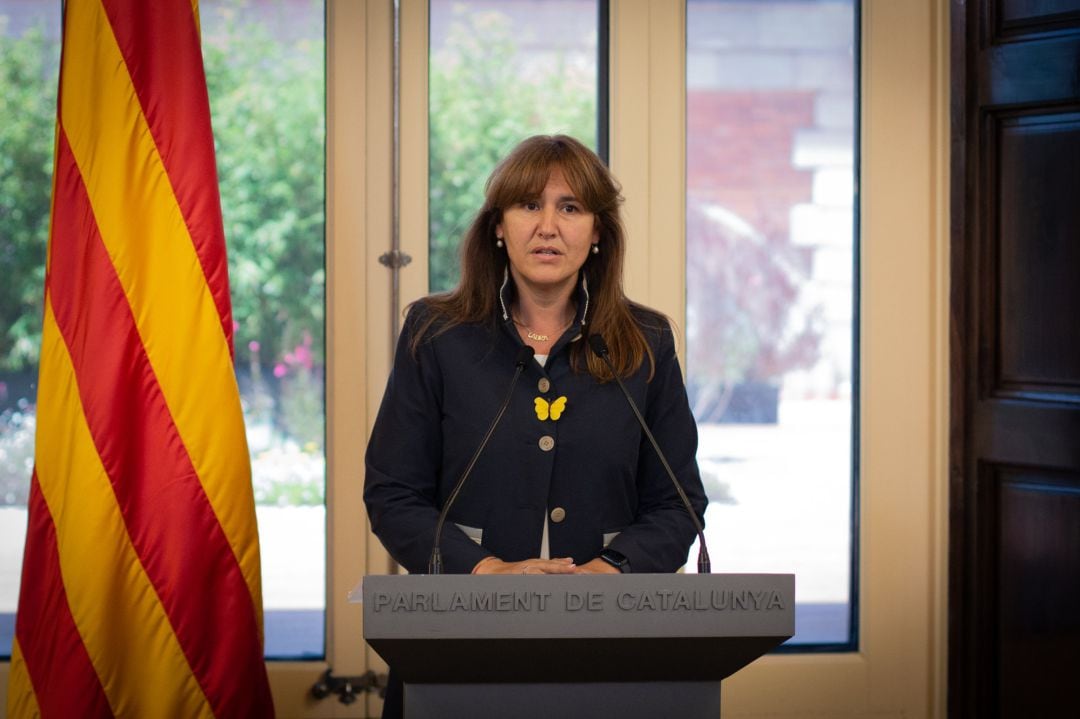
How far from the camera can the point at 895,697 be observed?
302 centimetres

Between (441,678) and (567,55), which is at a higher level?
(567,55)

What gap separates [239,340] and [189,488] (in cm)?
67

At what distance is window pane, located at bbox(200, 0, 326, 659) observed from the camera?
2.89m

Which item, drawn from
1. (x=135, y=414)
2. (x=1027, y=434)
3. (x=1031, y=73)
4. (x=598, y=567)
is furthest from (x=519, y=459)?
(x=1031, y=73)

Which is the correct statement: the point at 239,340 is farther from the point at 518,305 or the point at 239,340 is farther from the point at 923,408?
the point at 923,408

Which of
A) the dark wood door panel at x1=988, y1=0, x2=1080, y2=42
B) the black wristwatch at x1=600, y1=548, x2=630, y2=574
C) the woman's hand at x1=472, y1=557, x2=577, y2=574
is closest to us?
the woman's hand at x1=472, y1=557, x2=577, y2=574

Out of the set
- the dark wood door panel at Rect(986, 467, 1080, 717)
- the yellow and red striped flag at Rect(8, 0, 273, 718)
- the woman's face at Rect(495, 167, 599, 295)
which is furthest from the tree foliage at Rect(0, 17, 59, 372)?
the dark wood door panel at Rect(986, 467, 1080, 717)

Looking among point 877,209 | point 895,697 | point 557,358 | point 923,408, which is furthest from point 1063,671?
point 557,358

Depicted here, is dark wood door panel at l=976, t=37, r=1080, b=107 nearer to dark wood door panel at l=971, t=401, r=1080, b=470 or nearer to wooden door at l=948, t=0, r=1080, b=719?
wooden door at l=948, t=0, r=1080, b=719

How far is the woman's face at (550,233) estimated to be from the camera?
1795 millimetres

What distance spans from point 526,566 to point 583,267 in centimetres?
57

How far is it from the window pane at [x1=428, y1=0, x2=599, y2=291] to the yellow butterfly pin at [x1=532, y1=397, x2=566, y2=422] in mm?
1187

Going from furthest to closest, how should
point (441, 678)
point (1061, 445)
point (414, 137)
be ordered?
1. point (414, 137)
2. point (1061, 445)
3. point (441, 678)

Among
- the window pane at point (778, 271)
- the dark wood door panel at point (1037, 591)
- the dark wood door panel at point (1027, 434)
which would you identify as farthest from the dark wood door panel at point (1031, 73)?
the dark wood door panel at point (1037, 591)
